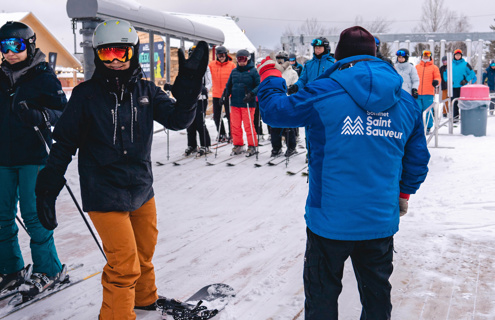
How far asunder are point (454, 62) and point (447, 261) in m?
12.1

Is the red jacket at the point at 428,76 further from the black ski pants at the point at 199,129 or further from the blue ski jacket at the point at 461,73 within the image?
the black ski pants at the point at 199,129

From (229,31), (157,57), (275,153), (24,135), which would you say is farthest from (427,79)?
(229,31)

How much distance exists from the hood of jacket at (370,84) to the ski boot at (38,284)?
2789 mm

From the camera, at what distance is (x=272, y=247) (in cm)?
463

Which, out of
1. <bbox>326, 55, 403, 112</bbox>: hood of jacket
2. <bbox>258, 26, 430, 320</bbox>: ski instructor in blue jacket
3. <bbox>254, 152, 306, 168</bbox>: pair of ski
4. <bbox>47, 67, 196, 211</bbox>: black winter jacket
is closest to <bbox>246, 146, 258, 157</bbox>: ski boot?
<bbox>254, 152, 306, 168</bbox>: pair of ski

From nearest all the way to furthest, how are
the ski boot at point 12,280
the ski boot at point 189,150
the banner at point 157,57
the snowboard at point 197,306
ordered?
the snowboard at point 197,306 < the ski boot at point 12,280 < the ski boot at point 189,150 < the banner at point 157,57

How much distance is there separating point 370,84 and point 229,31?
22884 millimetres

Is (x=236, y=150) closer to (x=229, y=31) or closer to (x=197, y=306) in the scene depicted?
Answer: (x=197, y=306)

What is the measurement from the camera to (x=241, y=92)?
941 cm

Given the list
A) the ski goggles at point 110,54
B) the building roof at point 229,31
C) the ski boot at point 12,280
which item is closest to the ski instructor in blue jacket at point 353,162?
the ski goggles at point 110,54

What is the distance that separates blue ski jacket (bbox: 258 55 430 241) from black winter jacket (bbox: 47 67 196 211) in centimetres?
97

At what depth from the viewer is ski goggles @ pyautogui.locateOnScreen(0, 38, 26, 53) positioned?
133 inches

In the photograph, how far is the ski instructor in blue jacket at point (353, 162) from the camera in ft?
7.25

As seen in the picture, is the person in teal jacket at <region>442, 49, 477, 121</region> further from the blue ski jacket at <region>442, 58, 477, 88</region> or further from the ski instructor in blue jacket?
the ski instructor in blue jacket
